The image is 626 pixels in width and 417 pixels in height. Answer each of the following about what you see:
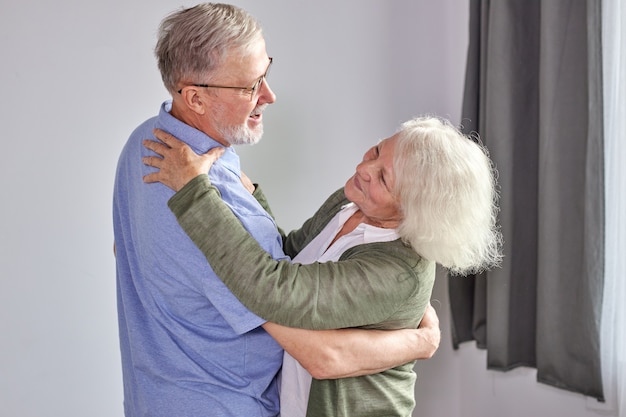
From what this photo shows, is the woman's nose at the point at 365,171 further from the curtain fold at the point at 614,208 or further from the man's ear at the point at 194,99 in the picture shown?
the curtain fold at the point at 614,208

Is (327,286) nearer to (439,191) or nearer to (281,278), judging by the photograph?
(281,278)

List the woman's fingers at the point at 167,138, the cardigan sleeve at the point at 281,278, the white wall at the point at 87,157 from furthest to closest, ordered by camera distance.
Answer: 1. the white wall at the point at 87,157
2. the woman's fingers at the point at 167,138
3. the cardigan sleeve at the point at 281,278

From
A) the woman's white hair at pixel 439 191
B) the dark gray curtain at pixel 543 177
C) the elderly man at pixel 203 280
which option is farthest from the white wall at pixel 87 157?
the woman's white hair at pixel 439 191

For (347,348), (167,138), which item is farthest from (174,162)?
(347,348)

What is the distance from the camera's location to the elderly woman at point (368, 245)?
1.46 m

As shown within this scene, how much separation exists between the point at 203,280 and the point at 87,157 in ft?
3.24

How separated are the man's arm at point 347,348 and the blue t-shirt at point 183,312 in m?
0.08

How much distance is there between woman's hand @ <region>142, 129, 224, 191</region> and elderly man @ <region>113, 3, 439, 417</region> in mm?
27

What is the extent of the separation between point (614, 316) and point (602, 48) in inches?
32.8

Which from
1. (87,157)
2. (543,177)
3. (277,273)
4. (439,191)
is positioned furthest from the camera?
(543,177)

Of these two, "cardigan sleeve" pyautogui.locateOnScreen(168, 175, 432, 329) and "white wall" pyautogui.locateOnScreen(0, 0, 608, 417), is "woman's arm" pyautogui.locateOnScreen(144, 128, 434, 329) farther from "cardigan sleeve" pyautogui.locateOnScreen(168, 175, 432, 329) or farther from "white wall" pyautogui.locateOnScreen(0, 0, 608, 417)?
"white wall" pyautogui.locateOnScreen(0, 0, 608, 417)

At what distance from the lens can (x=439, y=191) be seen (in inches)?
62.4

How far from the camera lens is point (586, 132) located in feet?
7.97

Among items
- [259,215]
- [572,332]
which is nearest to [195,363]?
[259,215]
